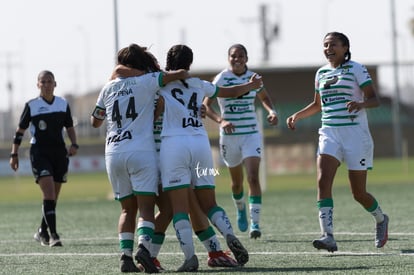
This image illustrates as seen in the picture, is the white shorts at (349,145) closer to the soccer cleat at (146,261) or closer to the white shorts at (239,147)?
the soccer cleat at (146,261)

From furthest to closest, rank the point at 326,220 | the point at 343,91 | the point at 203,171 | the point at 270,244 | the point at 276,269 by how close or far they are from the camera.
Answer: the point at 270,244, the point at 343,91, the point at 326,220, the point at 203,171, the point at 276,269

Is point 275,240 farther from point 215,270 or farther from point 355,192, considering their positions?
point 215,270

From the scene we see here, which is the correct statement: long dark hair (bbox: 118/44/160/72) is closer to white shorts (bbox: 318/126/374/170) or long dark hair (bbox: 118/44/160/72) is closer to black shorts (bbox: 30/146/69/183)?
white shorts (bbox: 318/126/374/170)

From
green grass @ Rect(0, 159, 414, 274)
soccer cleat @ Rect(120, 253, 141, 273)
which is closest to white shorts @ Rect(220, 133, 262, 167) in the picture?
green grass @ Rect(0, 159, 414, 274)

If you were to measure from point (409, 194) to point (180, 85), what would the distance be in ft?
44.1

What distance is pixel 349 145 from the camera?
40.4 ft

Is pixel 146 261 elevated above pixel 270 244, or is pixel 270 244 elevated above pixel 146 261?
pixel 146 261

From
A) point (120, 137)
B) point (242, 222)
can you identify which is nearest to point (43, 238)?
point (242, 222)

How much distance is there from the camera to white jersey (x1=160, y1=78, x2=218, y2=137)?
423 inches

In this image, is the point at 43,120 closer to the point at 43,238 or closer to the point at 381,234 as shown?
the point at 43,238

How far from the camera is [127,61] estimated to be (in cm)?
1091

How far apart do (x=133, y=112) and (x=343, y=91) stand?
8.46 feet

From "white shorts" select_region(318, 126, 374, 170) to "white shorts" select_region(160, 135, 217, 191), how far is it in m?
1.90

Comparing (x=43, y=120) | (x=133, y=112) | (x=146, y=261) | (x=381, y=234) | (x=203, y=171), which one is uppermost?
(x=133, y=112)
